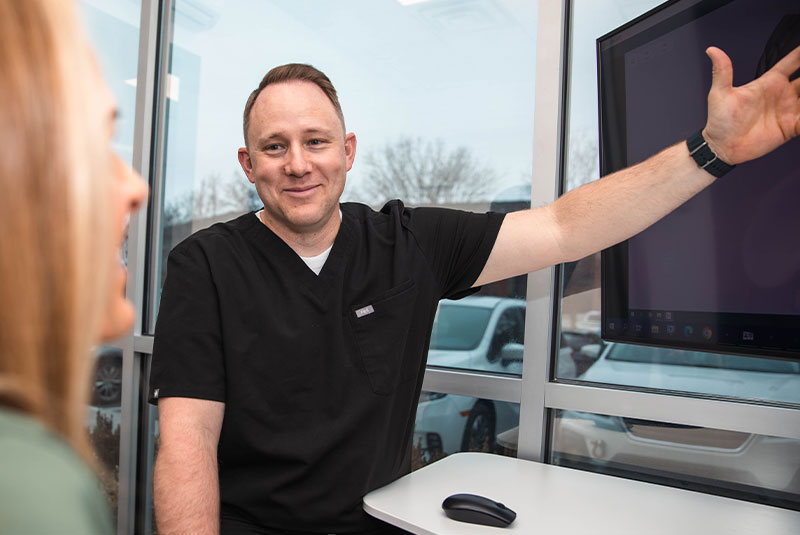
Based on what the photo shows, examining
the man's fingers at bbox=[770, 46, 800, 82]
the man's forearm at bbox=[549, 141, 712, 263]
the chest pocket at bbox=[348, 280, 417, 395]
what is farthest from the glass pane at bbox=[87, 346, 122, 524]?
the man's fingers at bbox=[770, 46, 800, 82]

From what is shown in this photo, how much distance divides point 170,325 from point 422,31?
1362mm

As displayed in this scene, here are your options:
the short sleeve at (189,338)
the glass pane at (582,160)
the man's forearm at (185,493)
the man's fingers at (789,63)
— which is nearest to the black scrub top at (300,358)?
the short sleeve at (189,338)

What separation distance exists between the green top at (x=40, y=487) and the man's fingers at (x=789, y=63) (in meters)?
1.20

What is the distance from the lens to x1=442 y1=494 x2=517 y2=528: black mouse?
43.6 inches

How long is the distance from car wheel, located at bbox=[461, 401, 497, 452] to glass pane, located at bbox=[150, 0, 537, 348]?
0.37 meters

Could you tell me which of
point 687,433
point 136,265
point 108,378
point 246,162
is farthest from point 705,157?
point 108,378

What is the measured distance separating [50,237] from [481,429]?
5.42 feet

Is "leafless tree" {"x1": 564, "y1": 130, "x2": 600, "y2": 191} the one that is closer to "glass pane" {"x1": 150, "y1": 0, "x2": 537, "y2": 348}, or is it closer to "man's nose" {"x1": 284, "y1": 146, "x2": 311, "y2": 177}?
"glass pane" {"x1": 150, "y1": 0, "x2": 537, "y2": 348}

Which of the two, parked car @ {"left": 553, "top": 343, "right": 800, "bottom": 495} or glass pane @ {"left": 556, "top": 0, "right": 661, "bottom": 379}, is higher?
glass pane @ {"left": 556, "top": 0, "right": 661, "bottom": 379}

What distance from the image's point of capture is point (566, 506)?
1228 mm

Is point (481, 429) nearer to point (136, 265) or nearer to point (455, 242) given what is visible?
point (455, 242)

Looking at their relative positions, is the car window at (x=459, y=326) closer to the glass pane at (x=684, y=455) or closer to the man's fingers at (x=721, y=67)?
the glass pane at (x=684, y=455)

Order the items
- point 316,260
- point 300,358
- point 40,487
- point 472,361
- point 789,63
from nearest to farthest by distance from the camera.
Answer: point 40,487 < point 789,63 < point 300,358 < point 316,260 < point 472,361

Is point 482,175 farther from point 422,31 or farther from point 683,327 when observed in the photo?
point 683,327
